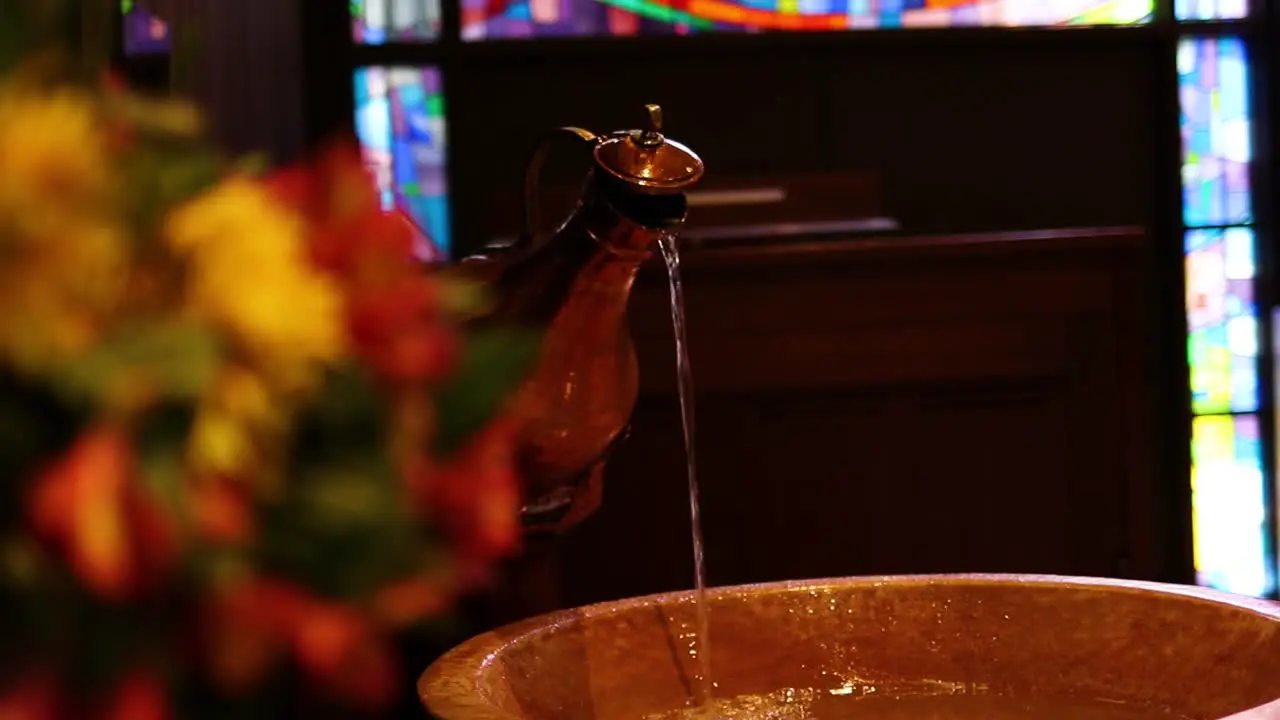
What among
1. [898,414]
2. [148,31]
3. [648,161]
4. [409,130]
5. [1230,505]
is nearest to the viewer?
[648,161]

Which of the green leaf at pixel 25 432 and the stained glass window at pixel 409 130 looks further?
the stained glass window at pixel 409 130

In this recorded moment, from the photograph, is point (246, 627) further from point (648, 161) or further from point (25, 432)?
point (648, 161)

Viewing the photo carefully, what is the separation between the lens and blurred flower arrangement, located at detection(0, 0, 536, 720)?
0.63ft

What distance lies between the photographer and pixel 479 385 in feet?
0.75

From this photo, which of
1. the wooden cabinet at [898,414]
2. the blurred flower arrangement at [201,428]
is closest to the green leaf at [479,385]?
the blurred flower arrangement at [201,428]

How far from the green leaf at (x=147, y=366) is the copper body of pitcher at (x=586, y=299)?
441 mm

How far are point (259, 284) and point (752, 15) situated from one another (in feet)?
11.6

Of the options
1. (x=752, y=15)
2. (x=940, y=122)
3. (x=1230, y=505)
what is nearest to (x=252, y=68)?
(x=752, y=15)

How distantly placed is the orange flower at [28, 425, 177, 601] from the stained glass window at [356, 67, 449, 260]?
3381 millimetres

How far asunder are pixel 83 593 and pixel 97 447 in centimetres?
2

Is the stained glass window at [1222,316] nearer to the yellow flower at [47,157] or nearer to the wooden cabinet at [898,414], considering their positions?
the wooden cabinet at [898,414]

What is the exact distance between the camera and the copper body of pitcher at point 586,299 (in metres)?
0.64

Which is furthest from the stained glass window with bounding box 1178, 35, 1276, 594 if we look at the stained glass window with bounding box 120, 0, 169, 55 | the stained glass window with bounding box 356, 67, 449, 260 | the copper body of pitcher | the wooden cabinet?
the copper body of pitcher

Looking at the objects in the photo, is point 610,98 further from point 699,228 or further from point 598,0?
point 699,228
